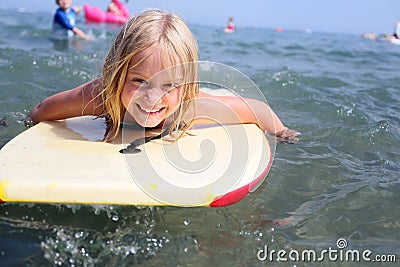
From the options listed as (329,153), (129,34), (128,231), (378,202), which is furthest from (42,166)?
(329,153)

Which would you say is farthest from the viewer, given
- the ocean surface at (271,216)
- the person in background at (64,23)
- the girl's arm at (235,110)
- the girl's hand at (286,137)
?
the person in background at (64,23)

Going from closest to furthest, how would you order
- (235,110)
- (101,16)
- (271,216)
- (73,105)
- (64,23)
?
A: (271,216) < (73,105) < (235,110) < (64,23) < (101,16)

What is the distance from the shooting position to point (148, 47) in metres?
1.96

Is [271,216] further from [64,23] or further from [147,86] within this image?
[64,23]

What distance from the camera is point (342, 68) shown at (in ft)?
22.0

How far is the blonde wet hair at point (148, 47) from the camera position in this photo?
198 cm

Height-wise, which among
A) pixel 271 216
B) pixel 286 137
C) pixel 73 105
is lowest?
pixel 271 216

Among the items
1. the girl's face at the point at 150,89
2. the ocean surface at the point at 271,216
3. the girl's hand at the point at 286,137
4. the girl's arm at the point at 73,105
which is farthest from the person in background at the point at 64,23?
the girl's face at the point at 150,89

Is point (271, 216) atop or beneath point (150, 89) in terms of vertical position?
beneath

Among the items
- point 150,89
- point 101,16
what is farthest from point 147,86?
point 101,16

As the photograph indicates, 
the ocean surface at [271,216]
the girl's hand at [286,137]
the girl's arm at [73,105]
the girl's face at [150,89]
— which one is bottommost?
the ocean surface at [271,216]

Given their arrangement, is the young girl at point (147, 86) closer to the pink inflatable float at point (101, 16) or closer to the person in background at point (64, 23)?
the person in background at point (64, 23)

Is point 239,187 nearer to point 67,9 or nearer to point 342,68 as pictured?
point 342,68

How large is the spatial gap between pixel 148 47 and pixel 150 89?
0.64 feet
